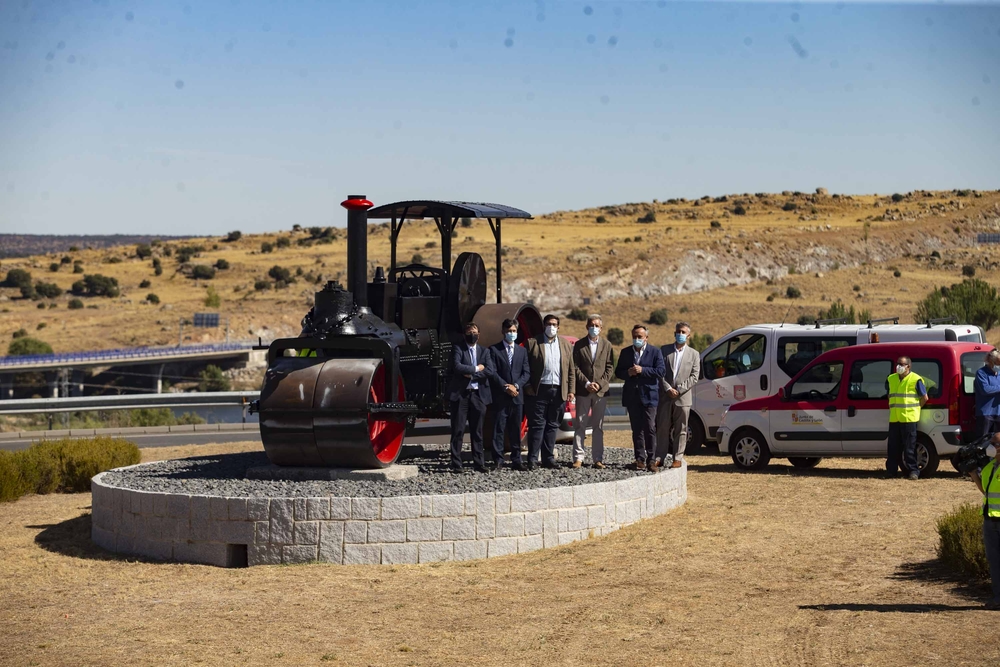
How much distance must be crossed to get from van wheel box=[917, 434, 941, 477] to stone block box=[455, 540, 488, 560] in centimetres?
801

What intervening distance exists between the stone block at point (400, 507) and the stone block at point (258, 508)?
1.15 metres

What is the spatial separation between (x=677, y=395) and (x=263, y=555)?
5.72 meters

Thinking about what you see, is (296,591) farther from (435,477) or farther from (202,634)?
(435,477)

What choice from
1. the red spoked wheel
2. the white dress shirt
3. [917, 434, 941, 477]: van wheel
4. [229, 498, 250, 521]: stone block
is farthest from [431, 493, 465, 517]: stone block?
[917, 434, 941, 477]: van wheel

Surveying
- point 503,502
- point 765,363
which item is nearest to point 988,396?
point 503,502

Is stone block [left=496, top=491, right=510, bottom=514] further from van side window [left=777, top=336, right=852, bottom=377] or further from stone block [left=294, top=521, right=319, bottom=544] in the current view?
van side window [left=777, top=336, right=852, bottom=377]

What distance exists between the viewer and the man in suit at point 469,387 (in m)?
14.1

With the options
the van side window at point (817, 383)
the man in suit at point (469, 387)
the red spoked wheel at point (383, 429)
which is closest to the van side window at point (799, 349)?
the van side window at point (817, 383)

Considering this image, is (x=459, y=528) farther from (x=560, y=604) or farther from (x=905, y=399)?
(x=905, y=399)

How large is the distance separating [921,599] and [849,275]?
75.2 metres

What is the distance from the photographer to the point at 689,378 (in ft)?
51.0

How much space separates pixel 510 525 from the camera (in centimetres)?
1252

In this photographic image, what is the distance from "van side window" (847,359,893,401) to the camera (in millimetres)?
18281

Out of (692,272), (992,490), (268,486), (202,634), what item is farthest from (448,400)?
(692,272)
